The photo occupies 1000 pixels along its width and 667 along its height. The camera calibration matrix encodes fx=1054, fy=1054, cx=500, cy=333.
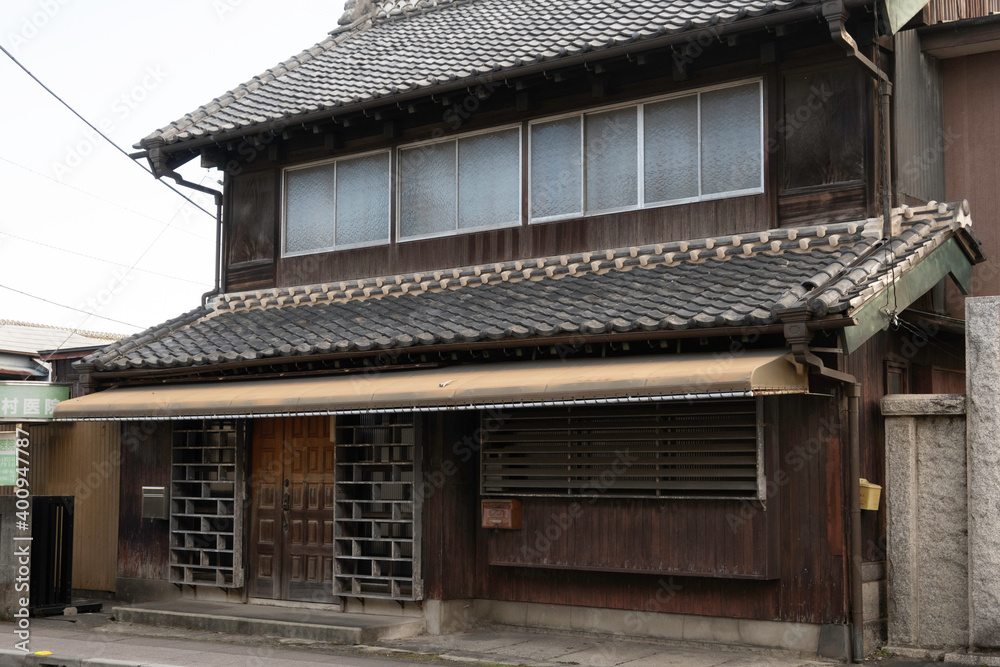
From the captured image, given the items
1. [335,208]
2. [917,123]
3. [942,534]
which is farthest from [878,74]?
[335,208]

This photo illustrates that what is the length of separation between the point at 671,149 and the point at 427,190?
343cm

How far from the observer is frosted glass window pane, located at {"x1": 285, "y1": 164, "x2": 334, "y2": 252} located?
14.5 m

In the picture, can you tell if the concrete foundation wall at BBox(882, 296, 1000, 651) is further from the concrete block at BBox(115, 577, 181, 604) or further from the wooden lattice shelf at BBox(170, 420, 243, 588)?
the concrete block at BBox(115, 577, 181, 604)

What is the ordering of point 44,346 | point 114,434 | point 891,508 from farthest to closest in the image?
point 44,346 → point 114,434 → point 891,508

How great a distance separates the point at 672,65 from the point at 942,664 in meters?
6.60

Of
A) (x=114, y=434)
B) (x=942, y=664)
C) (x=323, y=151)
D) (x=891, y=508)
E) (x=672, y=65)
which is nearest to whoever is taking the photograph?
(x=942, y=664)

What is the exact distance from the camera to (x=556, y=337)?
10219mm

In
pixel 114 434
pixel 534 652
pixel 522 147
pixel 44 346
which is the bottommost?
pixel 534 652

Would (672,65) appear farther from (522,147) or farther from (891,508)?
(891,508)

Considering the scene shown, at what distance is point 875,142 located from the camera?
10445mm

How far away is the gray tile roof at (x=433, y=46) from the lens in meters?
11.5

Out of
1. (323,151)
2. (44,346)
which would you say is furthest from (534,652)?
(44,346)

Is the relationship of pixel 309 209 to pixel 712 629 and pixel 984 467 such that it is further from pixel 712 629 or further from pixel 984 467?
pixel 984 467

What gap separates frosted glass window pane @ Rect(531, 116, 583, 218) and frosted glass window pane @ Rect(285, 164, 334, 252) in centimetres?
329
